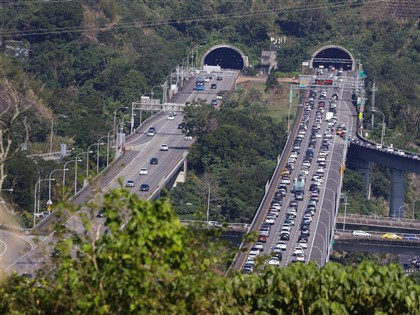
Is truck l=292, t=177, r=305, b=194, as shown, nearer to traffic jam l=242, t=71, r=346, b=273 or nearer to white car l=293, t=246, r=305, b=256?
traffic jam l=242, t=71, r=346, b=273

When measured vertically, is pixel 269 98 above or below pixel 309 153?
below

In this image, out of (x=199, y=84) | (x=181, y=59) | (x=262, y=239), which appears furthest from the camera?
(x=181, y=59)

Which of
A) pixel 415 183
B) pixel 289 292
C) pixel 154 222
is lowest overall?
pixel 415 183

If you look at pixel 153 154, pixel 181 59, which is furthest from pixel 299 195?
pixel 181 59

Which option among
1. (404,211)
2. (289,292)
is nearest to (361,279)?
(289,292)

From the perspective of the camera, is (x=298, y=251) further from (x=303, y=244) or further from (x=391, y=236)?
(x=391, y=236)

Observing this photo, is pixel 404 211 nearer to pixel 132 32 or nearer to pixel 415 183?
pixel 415 183
